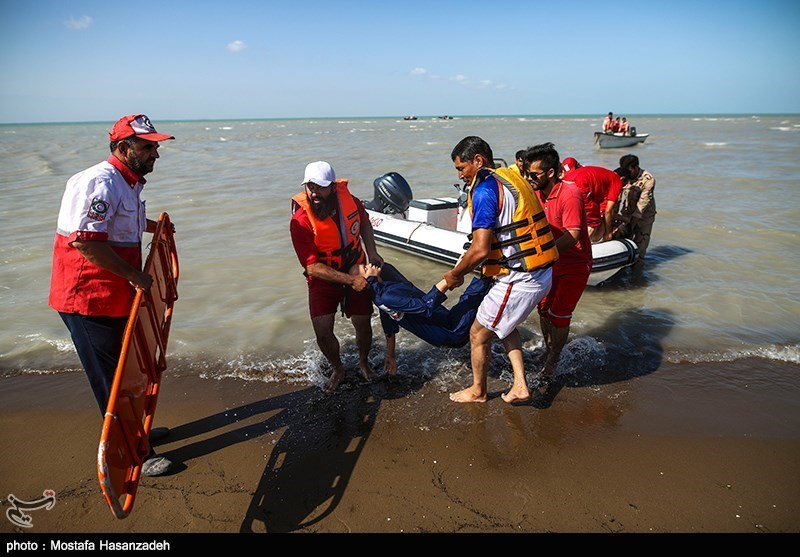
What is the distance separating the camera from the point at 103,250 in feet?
7.53

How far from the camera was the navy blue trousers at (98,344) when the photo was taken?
2473mm

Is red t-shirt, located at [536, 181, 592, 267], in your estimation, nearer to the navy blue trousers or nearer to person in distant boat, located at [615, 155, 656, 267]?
the navy blue trousers

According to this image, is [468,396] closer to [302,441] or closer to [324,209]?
[302,441]

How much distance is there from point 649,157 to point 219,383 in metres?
21.6

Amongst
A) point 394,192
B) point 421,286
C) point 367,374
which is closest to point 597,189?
point 421,286

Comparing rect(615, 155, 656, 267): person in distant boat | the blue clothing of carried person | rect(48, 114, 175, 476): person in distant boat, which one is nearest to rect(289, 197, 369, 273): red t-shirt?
the blue clothing of carried person

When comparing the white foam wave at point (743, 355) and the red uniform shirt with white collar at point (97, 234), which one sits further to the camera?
the white foam wave at point (743, 355)

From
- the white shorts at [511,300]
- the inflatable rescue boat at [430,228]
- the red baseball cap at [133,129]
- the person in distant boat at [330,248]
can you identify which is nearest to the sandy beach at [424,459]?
the person in distant boat at [330,248]

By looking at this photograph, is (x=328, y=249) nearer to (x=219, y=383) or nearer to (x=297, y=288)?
(x=219, y=383)

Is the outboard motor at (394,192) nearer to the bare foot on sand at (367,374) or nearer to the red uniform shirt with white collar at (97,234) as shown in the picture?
the bare foot on sand at (367,374)

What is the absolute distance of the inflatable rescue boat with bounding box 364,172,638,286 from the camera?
237 inches

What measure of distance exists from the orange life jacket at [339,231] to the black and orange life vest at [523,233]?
92 centimetres

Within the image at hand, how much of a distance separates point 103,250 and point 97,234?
0.08m
